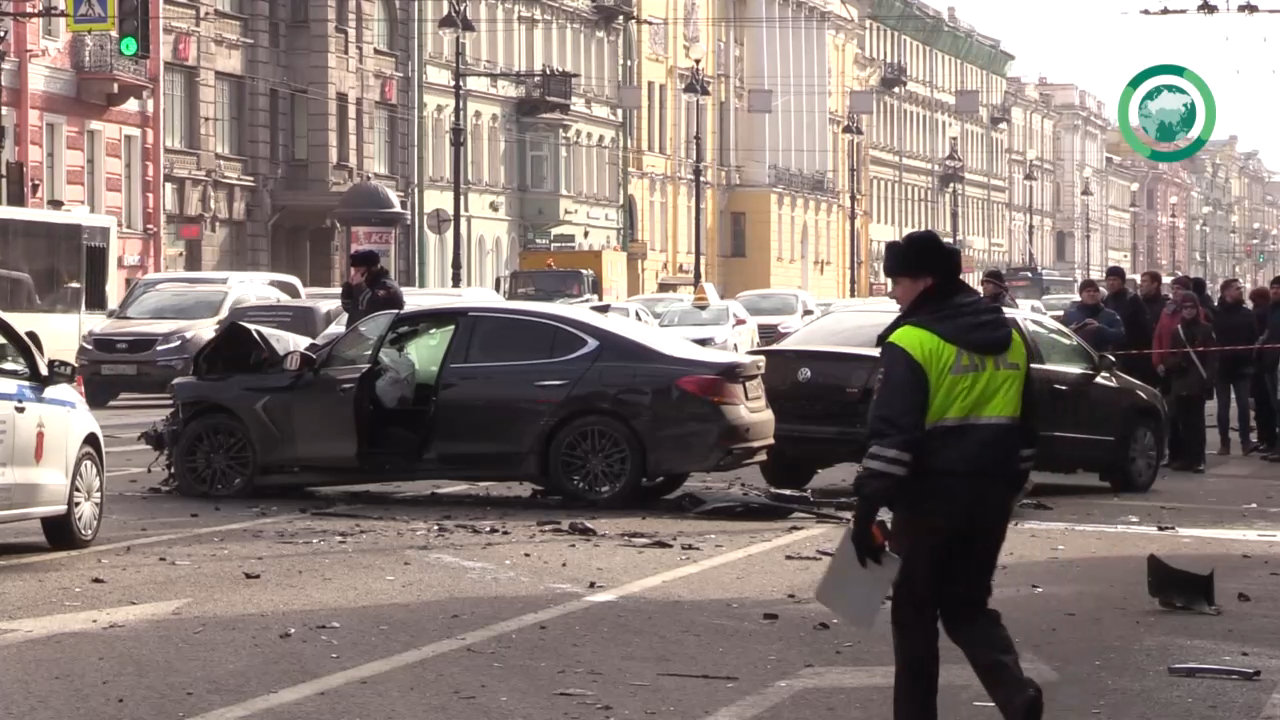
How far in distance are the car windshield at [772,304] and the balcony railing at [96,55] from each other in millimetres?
13368

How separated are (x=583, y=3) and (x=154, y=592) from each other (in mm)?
67393

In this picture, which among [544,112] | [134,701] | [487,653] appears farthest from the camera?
[544,112]

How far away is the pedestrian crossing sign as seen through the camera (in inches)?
1465

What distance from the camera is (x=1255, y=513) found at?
694 inches

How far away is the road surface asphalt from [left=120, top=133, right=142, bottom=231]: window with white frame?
3457 cm

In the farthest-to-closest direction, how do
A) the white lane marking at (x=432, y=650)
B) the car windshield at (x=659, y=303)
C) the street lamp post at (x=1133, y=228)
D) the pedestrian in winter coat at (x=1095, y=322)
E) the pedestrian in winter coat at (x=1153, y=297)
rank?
the street lamp post at (x=1133, y=228) → the car windshield at (x=659, y=303) → the pedestrian in winter coat at (x=1153, y=297) → the pedestrian in winter coat at (x=1095, y=322) → the white lane marking at (x=432, y=650)

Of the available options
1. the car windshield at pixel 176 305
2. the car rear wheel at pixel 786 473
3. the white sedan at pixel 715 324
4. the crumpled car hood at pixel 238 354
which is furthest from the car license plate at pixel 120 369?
the crumpled car hood at pixel 238 354

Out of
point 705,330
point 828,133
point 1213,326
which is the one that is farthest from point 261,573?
point 828,133

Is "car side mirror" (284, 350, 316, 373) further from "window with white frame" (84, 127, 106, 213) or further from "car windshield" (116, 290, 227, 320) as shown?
"window with white frame" (84, 127, 106, 213)

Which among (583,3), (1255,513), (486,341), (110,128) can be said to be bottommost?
(1255,513)

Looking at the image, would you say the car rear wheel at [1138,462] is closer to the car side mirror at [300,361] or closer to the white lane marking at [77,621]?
the car side mirror at [300,361]

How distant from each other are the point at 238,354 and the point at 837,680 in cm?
868

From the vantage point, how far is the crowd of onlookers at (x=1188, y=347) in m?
22.7

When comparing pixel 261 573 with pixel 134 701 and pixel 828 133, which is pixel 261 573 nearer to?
pixel 134 701
